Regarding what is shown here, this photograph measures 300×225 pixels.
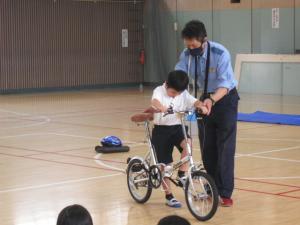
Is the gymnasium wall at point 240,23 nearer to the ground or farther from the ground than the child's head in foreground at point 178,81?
farther from the ground

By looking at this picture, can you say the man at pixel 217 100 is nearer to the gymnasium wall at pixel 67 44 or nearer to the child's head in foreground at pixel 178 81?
the child's head in foreground at pixel 178 81

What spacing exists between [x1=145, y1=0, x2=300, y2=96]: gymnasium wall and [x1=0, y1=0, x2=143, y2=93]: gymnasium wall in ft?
3.32

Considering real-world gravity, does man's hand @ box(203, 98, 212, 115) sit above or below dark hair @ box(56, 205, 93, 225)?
above

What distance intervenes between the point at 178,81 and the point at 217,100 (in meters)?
0.51

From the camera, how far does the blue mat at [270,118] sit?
47.6 ft

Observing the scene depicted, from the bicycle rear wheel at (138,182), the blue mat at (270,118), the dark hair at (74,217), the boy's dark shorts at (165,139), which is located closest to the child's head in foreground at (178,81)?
the boy's dark shorts at (165,139)

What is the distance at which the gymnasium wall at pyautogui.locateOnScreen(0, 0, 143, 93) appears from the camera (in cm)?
2342

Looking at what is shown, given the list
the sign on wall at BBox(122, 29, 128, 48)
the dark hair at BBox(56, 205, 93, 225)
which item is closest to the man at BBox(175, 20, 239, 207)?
the dark hair at BBox(56, 205, 93, 225)

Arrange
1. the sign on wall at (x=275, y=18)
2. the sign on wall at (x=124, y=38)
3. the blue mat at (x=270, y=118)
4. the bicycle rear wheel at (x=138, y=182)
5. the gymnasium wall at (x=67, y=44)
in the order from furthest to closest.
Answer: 1. the sign on wall at (x=124, y=38)
2. the gymnasium wall at (x=67, y=44)
3. the sign on wall at (x=275, y=18)
4. the blue mat at (x=270, y=118)
5. the bicycle rear wheel at (x=138, y=182)

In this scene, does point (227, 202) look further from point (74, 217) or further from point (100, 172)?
point (74, 217)

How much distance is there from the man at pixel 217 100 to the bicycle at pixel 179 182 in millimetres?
338

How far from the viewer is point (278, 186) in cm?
815

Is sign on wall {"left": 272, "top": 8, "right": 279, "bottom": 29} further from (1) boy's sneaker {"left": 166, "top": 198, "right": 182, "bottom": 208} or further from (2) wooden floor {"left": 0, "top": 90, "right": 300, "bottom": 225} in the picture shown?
(1) boy's sneaker {"left": 166, "top": 198, "right": 182, "bottom": 208}

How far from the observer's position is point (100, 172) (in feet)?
30.0
